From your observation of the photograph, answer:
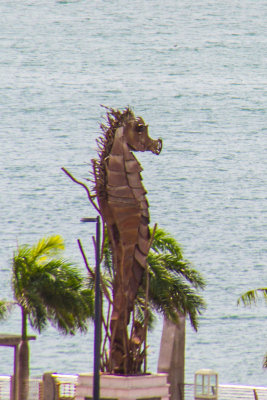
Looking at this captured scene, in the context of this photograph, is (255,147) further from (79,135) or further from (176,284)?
(176,284)

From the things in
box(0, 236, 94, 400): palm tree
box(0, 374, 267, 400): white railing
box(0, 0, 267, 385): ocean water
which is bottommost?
box(0, 374, 267, 400): white railing

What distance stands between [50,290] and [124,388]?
4.19 m

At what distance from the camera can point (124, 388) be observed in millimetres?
24594

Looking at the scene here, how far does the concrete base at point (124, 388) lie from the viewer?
24.5 meters

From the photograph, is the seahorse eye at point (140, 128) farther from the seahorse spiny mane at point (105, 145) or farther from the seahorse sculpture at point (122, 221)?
the seahorse sculpture at point (122, 221)

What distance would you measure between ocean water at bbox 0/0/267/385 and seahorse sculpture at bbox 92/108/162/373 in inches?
1446

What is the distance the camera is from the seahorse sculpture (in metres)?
26.1

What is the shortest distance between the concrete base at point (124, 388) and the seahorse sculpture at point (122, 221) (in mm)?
1144

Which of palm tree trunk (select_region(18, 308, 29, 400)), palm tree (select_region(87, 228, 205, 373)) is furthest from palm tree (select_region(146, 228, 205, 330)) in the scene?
palm tree trunk (select_region(18, 308, 29, 400))

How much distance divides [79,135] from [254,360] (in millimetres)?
85829

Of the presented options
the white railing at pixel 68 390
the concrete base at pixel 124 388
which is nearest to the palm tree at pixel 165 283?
the concrete base at pixel 124 388

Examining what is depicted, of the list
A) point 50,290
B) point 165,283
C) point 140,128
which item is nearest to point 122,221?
point 140,128

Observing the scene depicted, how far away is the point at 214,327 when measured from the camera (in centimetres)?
8338

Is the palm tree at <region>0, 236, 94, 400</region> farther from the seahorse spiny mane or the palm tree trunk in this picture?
the seahorse spiny mane
